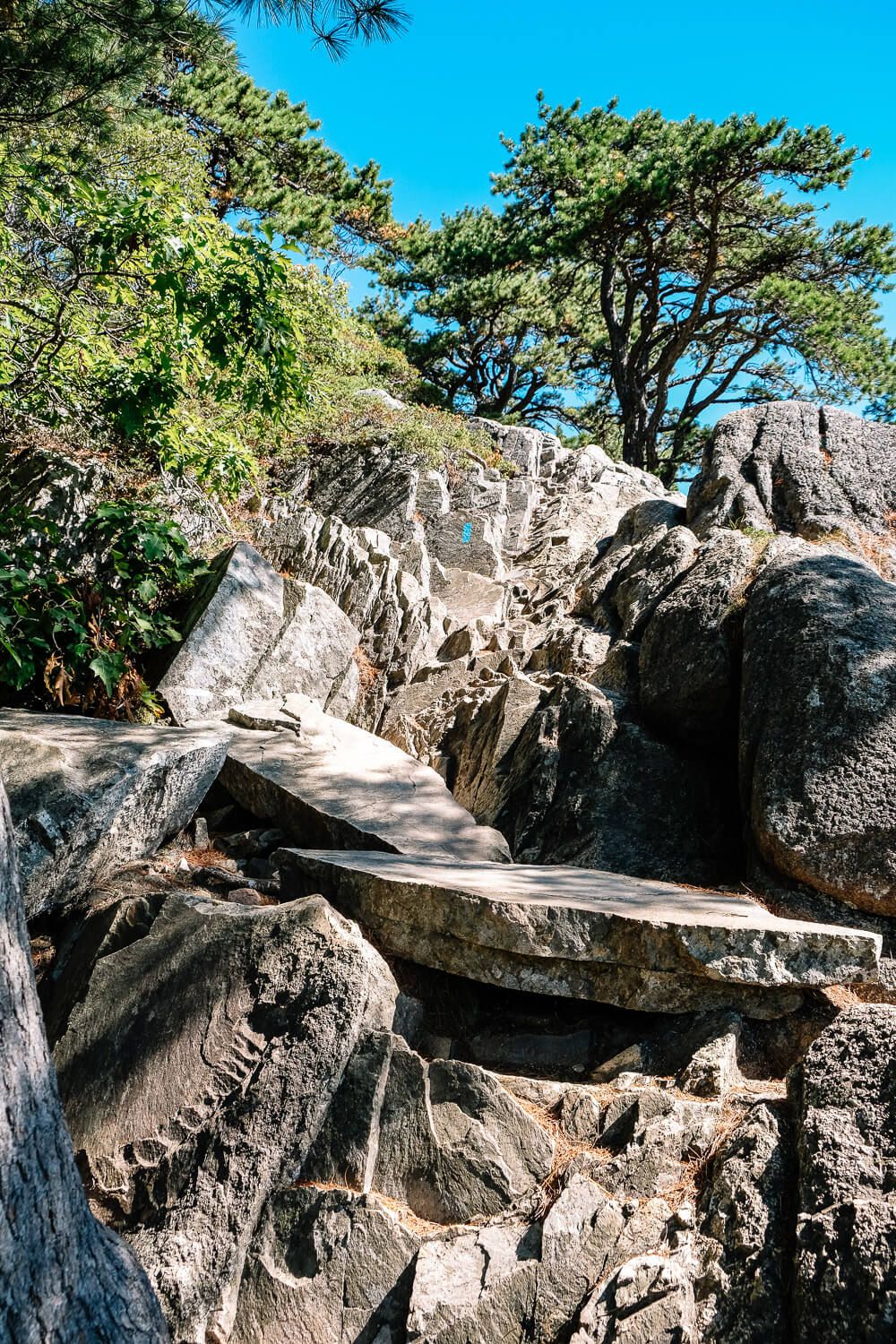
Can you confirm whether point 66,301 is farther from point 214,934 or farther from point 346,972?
point 346,972

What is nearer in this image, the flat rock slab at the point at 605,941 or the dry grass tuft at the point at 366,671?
the flat rock slab at the point at 605,941

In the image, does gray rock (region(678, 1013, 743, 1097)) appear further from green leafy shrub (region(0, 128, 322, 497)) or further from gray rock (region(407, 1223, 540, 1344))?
green leafy shrub (region(0, 128, 322, 497))

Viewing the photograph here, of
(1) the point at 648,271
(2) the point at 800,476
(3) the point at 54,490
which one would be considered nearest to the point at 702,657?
(2) the point at 800,476

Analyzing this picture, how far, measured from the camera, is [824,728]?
17.8 ft

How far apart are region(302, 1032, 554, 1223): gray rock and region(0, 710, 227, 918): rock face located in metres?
1.90

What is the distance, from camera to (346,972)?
3.91 metres

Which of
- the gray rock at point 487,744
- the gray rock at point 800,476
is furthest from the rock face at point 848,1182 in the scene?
the gray rock at point 800,476

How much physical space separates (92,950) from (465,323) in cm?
1905

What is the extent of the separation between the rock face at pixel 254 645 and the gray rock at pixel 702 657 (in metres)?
3.27

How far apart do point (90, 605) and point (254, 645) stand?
1.55 metres

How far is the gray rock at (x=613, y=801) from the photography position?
6363 mm

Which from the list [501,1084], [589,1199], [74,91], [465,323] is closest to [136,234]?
[74,91]

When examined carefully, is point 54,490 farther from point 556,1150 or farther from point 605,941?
point 556,1150

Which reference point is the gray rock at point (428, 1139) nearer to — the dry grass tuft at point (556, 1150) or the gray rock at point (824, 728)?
the dry grass tuft at point (556, 1150)
